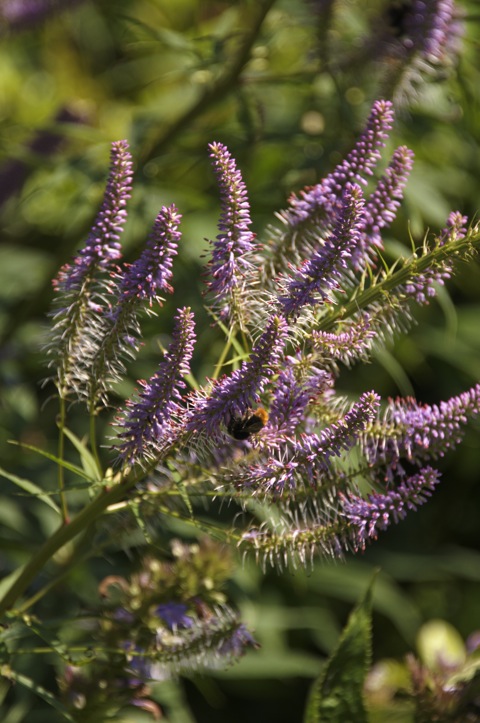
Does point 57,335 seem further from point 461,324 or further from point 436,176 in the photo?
point 461,324

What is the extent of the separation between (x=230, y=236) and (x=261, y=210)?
4.86 feet

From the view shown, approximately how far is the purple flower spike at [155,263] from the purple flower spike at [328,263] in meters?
0.15

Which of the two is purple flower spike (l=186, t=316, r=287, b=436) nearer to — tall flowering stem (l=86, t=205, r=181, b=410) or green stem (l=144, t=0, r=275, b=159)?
tall flowering stem (l=86, t=205, r=181, b=410)

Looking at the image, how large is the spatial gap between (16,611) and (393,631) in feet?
7.48

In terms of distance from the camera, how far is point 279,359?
3.83 ft

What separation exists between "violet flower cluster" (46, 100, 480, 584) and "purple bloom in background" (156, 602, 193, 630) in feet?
0.87

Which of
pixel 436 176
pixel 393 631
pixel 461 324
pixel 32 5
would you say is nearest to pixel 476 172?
pixel 436 176

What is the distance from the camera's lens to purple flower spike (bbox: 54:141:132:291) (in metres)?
1.15

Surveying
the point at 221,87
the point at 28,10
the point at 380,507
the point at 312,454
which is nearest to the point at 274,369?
the point at 312,454

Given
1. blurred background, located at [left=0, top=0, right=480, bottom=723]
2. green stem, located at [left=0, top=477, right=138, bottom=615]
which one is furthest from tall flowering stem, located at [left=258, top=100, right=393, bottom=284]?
blurred background, located at [left=0, top=0, right=480, bottom=723]

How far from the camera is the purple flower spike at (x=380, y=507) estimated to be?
1182mm

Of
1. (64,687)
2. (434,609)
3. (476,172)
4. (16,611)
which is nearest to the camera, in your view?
(16,611)

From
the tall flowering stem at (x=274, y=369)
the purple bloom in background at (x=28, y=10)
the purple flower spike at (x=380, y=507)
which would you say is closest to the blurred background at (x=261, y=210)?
the purple bloom in background at (x=28, y=10)

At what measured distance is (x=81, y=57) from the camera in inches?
171
